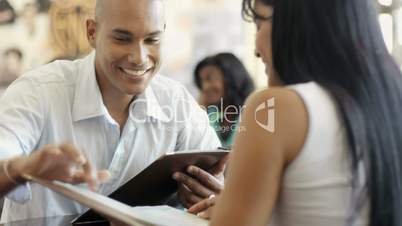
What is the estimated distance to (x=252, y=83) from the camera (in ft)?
Answer: 10.1

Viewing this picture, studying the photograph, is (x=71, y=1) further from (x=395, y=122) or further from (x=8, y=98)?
(x=395, y=122)

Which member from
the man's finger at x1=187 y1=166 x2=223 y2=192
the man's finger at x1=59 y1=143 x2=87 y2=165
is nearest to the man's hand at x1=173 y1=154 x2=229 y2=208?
the man's finger at x1=187 y1=166 x2=223 y2=192

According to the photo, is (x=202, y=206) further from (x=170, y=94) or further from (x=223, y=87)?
(x=223, y=87)

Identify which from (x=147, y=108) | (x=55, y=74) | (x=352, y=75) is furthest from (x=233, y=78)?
(x=352, y=75)

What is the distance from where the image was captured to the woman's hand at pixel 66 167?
0.90 m

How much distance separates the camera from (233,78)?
3.04m

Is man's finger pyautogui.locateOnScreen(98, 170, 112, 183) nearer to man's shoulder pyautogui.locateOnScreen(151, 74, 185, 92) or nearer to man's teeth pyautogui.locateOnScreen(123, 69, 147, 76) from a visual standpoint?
man's teeth pyautogui.locateOnScreen(123, 69, 147, 76)

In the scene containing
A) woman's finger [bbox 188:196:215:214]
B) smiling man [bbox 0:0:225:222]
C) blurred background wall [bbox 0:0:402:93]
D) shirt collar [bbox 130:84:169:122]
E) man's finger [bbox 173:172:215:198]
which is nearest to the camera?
woman's finger [bbox 188:196:215:214]

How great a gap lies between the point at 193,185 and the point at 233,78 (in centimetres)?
171

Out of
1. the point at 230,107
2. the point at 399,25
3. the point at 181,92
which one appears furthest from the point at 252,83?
the point at 181,92

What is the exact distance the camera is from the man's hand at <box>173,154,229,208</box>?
1.37 meters

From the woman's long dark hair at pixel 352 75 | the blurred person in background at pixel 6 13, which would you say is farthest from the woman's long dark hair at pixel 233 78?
the woman's long dark hair at pixel 352 75

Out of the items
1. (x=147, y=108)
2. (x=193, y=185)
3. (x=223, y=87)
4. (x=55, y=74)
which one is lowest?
(x=223, y=87)

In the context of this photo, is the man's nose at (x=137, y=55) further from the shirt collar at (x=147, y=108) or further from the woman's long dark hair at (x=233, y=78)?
the woman's long dark hair at (x=233, y=78)
